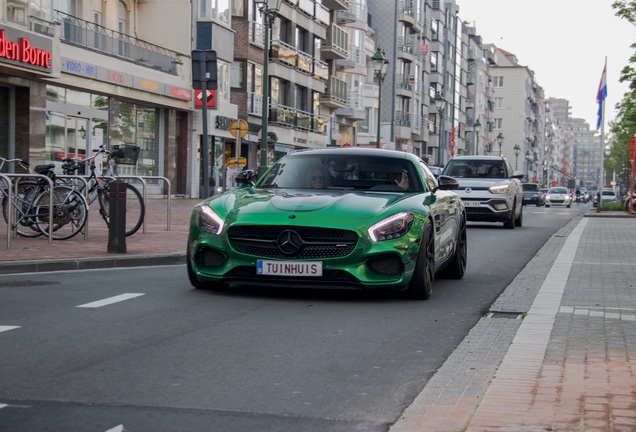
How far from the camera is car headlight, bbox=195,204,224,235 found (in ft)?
29.4

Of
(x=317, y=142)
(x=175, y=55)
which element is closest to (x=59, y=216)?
(x=175, y=55)

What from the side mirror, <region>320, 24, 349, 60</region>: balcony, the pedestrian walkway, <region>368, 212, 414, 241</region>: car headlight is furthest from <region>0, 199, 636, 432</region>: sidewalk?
<region>320, 24, 349, 60</region>: balcony

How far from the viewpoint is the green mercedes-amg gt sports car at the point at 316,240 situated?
864cm

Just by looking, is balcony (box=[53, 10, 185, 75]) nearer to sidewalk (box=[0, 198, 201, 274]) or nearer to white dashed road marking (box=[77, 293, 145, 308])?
sidewalk (box=[0, 198, 201, 274])

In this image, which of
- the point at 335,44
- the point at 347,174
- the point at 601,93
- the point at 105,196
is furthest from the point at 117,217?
the point at 335,44

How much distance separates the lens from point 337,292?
9703mm

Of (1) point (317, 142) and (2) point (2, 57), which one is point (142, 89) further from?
(1) point (317, 142)

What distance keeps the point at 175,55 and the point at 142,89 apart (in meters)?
4.61

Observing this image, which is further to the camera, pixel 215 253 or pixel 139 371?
pixel 215 253

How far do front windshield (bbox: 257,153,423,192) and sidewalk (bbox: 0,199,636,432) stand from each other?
148 cm

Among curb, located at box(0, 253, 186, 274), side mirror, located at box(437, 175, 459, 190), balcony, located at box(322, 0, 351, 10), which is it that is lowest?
curb, located at box(0, 253, 186, 274)

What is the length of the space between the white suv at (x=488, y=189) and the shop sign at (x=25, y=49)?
38.6 feet

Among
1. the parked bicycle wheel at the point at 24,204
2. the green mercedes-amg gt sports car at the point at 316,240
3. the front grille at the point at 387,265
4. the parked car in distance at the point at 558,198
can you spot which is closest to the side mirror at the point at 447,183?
the green mercedes-amg gt sports car at the point at 316,240

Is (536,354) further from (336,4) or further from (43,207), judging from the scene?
(336,4)
